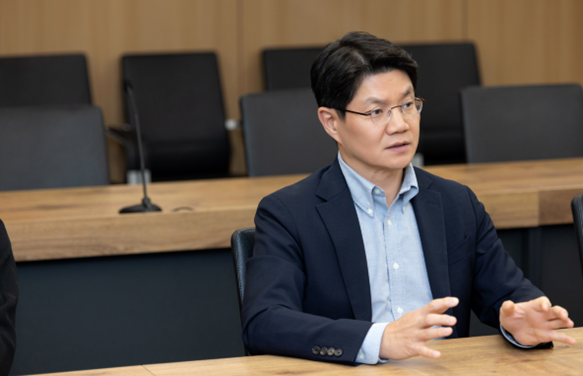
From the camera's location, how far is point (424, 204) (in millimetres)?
1331

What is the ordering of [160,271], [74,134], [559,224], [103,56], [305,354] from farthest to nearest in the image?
[103,56] → [74,134] → [559,224] → [160,271] → [305,354]

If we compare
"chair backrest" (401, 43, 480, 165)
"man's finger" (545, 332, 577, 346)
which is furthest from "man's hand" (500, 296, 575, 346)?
"chair backrest" (401, 43, 480, 165)

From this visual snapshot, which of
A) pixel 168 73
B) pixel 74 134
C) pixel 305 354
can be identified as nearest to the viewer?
pixel 305 354

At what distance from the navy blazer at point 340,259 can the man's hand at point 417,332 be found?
0.49 ft

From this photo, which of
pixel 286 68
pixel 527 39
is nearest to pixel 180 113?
pixel 286 68

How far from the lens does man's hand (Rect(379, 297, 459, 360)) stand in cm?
96

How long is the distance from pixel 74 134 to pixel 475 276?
5.38 feet

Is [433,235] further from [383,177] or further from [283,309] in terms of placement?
[283,309]

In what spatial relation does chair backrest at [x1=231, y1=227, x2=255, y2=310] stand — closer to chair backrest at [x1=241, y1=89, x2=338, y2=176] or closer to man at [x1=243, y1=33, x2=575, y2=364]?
man at [x1=243, y1=33, x2=575, y2=364]

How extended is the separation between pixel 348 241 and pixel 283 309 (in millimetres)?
206

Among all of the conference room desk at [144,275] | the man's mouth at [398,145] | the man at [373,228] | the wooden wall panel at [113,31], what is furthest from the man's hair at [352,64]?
the wooden wall panel at [113,31]

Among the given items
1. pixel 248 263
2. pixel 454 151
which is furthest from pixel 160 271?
pixel 454 151

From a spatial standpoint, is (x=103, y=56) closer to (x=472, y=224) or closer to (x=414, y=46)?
(x=414, y=46)

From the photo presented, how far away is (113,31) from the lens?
14.2 feet
